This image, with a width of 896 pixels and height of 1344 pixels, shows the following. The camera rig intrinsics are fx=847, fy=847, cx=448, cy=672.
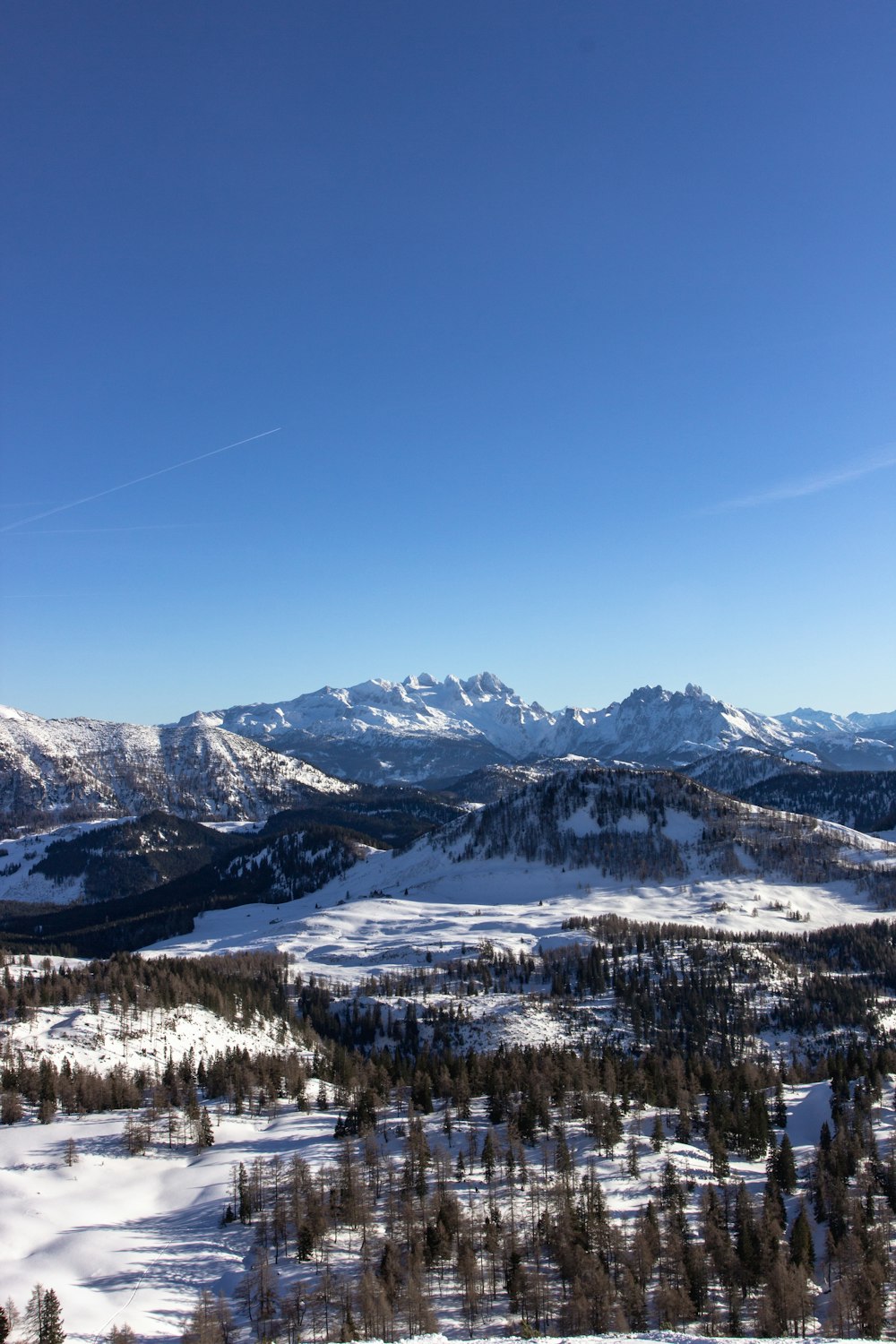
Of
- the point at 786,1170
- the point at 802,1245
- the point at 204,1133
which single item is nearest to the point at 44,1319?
the point at 204,1133

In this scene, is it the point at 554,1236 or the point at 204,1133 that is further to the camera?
the point at 204,1133

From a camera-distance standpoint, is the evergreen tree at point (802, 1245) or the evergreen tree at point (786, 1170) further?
the evergreen tree at point (786, 1170)

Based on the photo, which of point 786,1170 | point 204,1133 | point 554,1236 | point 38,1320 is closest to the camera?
point 38,1320

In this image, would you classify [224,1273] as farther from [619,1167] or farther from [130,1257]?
[619,1167]

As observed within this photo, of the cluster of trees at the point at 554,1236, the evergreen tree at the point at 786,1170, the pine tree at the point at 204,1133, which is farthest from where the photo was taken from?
the pine tree at the point at 204,1133

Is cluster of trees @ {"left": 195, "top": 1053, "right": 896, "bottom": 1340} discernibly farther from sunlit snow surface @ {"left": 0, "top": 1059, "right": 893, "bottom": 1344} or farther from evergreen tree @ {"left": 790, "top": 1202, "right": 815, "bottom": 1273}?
sunlit snow surface @ {"left": 0, "top": 1059, "right": 893, "bottom": 1344}

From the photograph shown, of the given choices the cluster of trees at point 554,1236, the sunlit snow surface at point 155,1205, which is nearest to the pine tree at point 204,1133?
Result: the sunlit snow surface at point 155,1205

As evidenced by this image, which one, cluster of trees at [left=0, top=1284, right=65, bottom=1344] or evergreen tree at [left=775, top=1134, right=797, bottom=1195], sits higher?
cluster of trees at [left=0, top=1284, right=65, bottom=1344]

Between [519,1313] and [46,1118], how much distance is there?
7818 centimetres

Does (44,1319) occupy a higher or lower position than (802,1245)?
higher

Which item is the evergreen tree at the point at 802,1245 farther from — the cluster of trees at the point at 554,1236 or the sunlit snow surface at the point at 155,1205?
the sunlit snow surface at the point at 155,1205

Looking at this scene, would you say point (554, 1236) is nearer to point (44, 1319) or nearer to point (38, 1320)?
point (44, 1319)

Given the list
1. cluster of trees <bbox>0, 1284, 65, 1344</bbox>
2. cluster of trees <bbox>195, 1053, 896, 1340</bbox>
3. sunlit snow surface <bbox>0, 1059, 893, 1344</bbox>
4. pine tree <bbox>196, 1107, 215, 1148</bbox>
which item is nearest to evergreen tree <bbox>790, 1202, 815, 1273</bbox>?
cluster of trees <bbox>195, 1053, 896, 1340</bbox>

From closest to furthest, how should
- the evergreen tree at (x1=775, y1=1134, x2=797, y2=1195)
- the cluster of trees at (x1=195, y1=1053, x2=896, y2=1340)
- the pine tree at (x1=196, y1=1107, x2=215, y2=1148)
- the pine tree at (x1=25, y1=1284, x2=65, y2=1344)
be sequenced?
the pine tree at (x1=25, y1=1284, x2=65, y2=1344)
the cluster of trees at (x1=195, y1=1053, x2=896, y2=1340)
the evergreen tree at (x1=775, y1=1134, x2=797, y2=1195)
the pine tree at (x1=196, y1=1107, x2=215, y2=1148)
